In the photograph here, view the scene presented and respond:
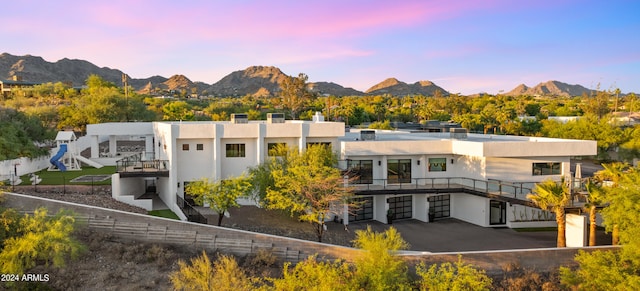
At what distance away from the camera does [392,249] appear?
66.1 ft

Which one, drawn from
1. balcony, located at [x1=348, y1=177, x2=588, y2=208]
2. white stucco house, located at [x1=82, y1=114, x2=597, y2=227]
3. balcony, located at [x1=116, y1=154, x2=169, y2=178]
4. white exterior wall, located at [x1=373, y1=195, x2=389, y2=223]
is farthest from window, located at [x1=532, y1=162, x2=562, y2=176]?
balcony, located at [x1=116, y1=154, x2=169, y2=178]

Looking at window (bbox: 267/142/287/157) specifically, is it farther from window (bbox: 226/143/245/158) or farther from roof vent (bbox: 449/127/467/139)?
roof vent (bbox: 449/127/467/139)

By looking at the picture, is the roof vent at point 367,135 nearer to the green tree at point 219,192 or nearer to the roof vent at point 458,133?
the roof vent at point 458,133

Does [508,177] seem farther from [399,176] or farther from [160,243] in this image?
[160,243]

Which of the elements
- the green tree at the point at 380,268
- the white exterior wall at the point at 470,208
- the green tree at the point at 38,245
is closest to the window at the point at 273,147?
the green tree at the point at 380,268

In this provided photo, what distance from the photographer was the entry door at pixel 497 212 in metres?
29.5

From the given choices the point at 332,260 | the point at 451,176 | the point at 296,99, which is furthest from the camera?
the point at 296,99

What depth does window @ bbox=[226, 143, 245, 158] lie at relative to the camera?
3053cm

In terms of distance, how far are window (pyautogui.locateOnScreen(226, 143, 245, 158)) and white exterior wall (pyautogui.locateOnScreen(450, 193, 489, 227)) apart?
14.3 meters

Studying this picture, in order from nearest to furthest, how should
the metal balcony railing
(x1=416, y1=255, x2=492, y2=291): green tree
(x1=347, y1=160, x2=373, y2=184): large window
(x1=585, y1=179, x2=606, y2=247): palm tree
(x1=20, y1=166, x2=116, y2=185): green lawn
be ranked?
(x1=416, y1=255, x2=492, y2=291): green tree < (x1=585, y1=179, x2=606, y2=247): palm tree < (x1=20, y1=166, x2=116, y2=185): green lawn < the metal balcony railing < (x1=347, y1=160, x2=373, y2=184): large window

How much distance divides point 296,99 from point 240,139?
42.6 metres

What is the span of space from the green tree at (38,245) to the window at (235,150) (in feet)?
37.3

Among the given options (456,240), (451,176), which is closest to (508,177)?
(451,176)

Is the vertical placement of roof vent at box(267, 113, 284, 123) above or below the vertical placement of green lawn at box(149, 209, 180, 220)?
above
